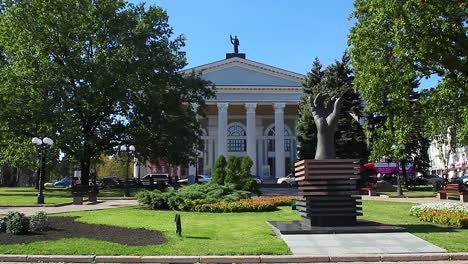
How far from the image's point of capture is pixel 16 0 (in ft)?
135

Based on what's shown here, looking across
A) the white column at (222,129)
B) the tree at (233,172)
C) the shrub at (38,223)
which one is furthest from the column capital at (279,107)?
the shrub at (38,223)

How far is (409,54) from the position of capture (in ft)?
71.9

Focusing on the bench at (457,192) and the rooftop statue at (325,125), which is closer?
the rooftop statue at (325,125)

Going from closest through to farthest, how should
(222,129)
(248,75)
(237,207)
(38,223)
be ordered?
1. (38,223)
2. (237,207)
3. (222,129)
4. (248,75)

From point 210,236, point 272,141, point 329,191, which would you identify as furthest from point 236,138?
point 210,236

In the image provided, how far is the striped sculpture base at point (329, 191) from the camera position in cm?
1427

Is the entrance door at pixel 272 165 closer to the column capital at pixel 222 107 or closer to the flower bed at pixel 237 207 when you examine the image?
the column capital at pixel 222 107

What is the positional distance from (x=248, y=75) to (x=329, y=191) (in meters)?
59.7

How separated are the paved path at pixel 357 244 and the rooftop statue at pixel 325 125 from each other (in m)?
2.60

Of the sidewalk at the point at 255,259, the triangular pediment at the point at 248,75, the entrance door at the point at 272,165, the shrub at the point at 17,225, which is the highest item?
the triangular pediment at the point at 248,75

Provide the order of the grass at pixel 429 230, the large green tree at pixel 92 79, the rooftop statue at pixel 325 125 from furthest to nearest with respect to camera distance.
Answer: the large green tree at pixel 92 79, the rooftop statue at pixel 325 125, the grass at pixel 429 230

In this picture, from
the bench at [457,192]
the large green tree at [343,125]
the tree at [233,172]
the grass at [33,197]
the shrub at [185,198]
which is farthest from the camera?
the large green tree at [343,125]

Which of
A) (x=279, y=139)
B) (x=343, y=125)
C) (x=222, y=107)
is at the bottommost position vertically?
(x=343, y=125)

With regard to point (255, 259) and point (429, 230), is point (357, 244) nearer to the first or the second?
point (255, 259)
